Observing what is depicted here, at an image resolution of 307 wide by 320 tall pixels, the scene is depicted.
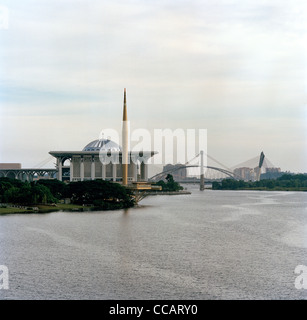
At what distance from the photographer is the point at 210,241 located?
37.3 meters

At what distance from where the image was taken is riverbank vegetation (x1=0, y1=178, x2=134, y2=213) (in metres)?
65.5

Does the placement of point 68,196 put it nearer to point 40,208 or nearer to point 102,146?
point 40,208

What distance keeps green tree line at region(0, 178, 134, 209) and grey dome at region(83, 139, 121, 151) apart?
65474 mm

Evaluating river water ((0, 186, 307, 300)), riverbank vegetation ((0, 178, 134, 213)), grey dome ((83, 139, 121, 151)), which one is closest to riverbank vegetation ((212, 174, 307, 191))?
grey dome ((83, 139, 121, 151))

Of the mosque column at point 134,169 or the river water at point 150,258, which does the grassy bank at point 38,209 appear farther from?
the mosque column at point 134,169

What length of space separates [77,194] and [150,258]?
1724 inches

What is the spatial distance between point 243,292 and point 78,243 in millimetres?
15910

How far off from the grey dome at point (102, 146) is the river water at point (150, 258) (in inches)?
3735

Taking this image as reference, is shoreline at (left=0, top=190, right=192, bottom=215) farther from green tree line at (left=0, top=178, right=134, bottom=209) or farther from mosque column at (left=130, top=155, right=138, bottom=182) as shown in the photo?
mosque column at (left=130, top=155, right=138, bottom=182)

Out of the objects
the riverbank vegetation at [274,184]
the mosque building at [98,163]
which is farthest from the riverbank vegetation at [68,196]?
the riverbank vegetation at [274,184]

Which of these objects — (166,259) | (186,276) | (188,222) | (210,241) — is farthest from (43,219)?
(186,276)

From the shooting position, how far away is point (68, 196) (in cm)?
7469

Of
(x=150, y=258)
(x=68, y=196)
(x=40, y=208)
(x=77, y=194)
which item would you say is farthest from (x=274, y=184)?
(x=150, y=258)

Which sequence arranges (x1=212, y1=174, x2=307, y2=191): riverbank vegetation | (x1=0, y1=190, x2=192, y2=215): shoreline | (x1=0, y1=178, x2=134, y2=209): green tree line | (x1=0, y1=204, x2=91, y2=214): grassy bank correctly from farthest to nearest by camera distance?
(x1=212, y1=174, x2=307, y2=191): riverbank vegetation, (x1=0, y1=178, x2=134, y2=209): green tree line, (x1=0, y1=190, x2=192, y2=215): shoreline, (x1=0, y1=204, x2=91, y2=214): grassy bank
